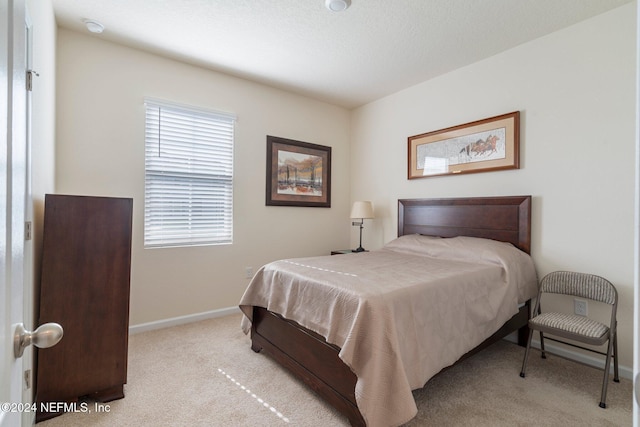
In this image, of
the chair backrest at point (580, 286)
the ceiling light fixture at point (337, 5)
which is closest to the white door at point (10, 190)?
the ceiling light fixture at point (337, 5)

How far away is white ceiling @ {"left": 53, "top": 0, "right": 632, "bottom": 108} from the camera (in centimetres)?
231

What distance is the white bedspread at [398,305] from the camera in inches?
59.1

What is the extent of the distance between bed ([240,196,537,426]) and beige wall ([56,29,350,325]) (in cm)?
106

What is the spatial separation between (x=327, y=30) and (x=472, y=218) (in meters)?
2.28

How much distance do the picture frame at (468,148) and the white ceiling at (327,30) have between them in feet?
2.23

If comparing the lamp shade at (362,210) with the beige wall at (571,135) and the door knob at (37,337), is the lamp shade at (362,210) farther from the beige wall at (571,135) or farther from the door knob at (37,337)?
the door knob at (37,337)

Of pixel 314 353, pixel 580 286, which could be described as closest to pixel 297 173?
pixel 314 353

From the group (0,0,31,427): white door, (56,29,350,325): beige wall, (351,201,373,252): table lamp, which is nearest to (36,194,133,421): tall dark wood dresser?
(56,29,350,325): beige wall

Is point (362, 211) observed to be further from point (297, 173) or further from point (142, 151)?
point (142, 151)

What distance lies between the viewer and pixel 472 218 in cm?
314

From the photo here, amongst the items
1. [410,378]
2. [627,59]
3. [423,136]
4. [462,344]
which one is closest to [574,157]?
[627,59]

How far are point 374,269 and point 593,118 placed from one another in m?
2.13

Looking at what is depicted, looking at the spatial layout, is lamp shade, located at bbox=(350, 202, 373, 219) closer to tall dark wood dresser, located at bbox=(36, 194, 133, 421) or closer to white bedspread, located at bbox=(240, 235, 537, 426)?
white bedspread, located at bbox=(240, 235, 537, 426)

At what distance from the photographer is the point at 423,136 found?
362 centimetres
